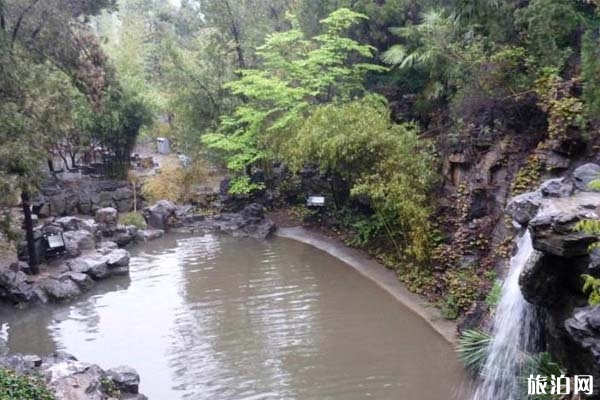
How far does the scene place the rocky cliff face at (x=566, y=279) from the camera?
6547 mm

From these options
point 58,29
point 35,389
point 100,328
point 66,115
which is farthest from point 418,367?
point 58,29

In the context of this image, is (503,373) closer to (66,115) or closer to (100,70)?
(66,115)

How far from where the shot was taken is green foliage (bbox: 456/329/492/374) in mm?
9602

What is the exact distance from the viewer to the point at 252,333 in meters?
11.9

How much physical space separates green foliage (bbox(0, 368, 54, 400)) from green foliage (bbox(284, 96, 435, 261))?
8.38 m

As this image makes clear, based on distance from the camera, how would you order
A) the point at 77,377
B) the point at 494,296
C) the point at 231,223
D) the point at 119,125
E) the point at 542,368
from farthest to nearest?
the point at 119,125
the point at 231,223
the point at 494,296
the point at 77,377
the point at 542,368

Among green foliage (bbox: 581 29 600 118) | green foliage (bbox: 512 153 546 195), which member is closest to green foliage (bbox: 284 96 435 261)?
green foliage (bbox: 512 153 546 195)

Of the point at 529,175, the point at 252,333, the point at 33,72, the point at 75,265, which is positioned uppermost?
the point at 33,72

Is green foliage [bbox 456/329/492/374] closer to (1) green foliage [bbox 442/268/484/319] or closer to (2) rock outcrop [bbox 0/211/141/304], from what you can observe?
(1) green foliage [bbox 442/268/484/319]

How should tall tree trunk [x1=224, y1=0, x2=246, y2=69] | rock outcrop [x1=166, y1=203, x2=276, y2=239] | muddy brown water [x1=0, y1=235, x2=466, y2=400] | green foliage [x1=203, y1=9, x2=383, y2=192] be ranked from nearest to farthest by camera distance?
muddy brown water [x1=0, y1=235, x2=466, y2=400], green foliage [x1=203, y1=9, x2=383, y2=192], rock outcrop [x1=166, y1=203, x2=276, y2=239], tall tree trunk [x1=224, y1=0, x2=246, y2=69]

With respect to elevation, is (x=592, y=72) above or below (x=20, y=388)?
above

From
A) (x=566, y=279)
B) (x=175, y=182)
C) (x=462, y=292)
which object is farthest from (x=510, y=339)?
(x=175, y=182)

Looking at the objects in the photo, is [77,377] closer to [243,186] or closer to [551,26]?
[551,26]

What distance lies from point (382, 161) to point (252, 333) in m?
5.62
